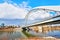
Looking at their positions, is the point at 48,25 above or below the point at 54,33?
above

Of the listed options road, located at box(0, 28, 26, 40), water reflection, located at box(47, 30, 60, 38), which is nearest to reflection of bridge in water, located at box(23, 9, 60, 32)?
water reflection, located at box(47, 30, 60, 38)

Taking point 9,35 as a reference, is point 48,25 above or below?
above

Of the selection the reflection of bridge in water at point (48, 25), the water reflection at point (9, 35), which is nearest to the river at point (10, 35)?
the water reflection at point (9, 35)

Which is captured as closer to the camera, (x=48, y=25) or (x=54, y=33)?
(x=54, y=33)

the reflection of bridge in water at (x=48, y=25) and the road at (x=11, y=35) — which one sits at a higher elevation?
the reflection of bridge in water at (x=48, y=25)

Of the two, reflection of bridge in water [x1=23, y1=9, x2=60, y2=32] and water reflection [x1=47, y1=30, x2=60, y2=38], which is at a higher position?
reflection of bridge in water [x1=23, y1=9, x2=60, y2=32]

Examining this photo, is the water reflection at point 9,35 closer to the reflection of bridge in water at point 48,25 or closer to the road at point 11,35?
the road at point 11,35

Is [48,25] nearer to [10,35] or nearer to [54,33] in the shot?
[54,33]

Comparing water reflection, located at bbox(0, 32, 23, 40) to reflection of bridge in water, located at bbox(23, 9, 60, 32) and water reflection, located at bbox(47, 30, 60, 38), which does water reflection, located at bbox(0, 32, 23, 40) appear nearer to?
reflection of bridge in water, located at bbox(23, 9, 60, 32)

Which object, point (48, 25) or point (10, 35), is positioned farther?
point (48, 25)

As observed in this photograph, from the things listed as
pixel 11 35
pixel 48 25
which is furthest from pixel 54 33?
pixel 11 35

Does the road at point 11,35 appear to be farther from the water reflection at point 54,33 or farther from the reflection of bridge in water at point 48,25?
the water reflection at point 54,33

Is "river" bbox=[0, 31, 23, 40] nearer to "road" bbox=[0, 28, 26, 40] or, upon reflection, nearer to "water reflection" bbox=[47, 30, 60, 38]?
"road" bbox=[0, 28, 26, 40]

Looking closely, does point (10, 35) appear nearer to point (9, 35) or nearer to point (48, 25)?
point (9, 35)
